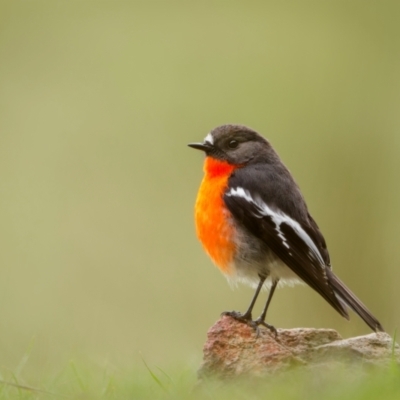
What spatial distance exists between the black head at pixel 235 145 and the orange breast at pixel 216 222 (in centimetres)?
24

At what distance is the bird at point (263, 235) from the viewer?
717 centimetres

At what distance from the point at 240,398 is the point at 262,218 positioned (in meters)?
2.02

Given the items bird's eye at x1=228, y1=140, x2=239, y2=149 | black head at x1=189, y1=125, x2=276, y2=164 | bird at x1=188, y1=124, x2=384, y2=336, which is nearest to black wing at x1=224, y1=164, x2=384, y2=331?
bird at x1=188, y1=124, x2=384, y2=336

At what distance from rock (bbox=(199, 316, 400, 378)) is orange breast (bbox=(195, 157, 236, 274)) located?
697 mm

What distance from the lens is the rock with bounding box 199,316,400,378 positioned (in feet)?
20.9

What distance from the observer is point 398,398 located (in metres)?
5.02

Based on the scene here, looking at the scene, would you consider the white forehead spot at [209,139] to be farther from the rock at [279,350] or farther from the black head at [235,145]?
the rock at [279,350]

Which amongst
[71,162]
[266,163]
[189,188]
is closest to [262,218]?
[266,163]

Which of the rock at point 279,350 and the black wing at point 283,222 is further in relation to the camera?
the black wing at point 283,222

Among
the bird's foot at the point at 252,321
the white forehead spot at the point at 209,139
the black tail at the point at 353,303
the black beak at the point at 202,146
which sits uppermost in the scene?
the white forehead spot at the point at 209,139

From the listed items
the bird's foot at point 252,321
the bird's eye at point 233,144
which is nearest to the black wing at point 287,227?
the bird's eye at point 233,144

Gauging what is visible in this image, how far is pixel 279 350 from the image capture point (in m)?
6.51

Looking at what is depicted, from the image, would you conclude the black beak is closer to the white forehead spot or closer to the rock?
the white forehead spot

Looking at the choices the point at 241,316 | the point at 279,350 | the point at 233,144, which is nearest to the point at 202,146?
the point at 233,144
